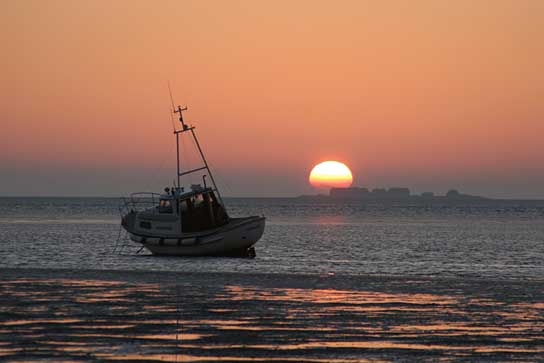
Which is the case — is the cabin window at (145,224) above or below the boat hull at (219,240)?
above

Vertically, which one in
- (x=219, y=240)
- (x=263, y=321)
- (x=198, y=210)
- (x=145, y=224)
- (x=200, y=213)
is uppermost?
(x=198, y=210)

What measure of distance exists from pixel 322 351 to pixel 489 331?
5.17 metres

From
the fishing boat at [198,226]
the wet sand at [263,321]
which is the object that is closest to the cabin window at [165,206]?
the fishing boat at [198,226]

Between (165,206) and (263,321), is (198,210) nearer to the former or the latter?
(165,206)

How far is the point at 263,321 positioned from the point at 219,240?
34.5m

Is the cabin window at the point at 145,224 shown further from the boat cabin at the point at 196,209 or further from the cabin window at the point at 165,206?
the boat cabin at the point at 196,209

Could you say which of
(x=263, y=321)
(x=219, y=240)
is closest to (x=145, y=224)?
(x=219, y=240)

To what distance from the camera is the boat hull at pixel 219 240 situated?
189ft

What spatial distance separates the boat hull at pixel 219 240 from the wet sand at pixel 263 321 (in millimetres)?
21388

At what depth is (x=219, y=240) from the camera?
57594 mm

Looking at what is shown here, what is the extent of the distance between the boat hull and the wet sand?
21388 millimetres

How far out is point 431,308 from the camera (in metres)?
27.0

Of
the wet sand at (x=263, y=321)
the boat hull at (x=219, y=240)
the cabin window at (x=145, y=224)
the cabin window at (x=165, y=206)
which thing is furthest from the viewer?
the cabin window at (x=145, y=224)

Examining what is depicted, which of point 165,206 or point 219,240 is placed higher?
point 165,206
